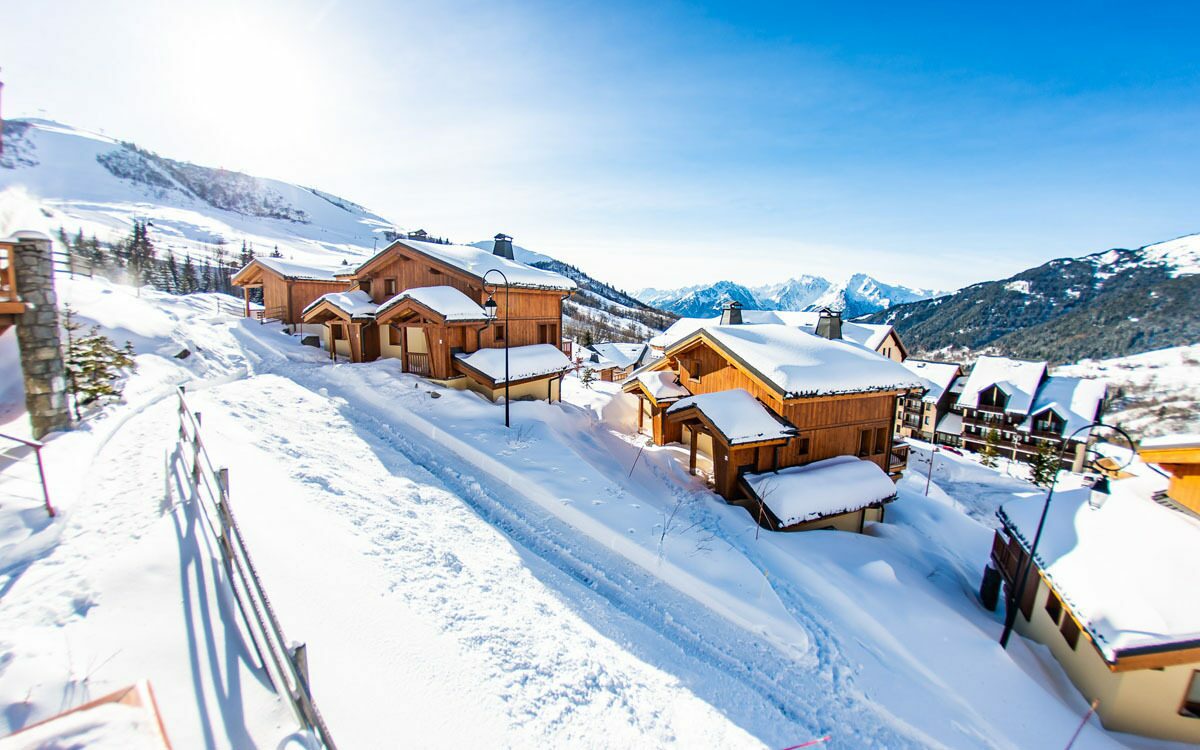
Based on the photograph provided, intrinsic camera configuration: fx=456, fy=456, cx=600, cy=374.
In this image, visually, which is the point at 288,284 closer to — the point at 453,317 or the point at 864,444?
the point at 453,317

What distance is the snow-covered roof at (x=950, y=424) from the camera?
50844mm

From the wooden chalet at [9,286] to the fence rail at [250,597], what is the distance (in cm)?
456

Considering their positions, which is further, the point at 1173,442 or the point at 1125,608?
the point at 1173,442

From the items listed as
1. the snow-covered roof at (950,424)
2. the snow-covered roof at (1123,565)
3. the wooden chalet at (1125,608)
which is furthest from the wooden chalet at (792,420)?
the snow-covered roof at (950,424)

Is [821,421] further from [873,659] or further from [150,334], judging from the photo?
[150,334]

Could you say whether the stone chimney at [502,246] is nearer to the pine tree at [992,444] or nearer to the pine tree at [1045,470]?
the pine tree at [1045,470]

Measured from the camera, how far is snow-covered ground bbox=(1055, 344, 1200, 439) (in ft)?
227

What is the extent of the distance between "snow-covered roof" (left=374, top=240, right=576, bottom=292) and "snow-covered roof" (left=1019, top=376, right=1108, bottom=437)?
5091 cm

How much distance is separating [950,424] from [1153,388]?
67.7 m

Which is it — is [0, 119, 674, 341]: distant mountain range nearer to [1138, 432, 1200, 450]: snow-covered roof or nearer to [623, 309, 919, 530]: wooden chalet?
[623, 309, 919, 530]: wooden chalet

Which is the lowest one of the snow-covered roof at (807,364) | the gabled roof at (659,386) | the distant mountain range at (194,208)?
the gabled roof at (659,386)

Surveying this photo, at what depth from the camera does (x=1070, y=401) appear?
45.2 m

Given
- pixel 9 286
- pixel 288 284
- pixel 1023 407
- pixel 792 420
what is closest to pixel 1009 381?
pixel 1023 407

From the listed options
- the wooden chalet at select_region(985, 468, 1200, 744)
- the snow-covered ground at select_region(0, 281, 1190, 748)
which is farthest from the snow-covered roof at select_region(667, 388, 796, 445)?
the wooden chalet at select_region(985, 468, 1200, 744)
